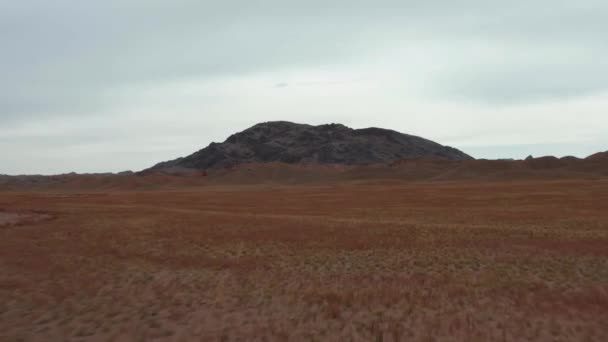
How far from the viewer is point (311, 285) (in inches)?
553

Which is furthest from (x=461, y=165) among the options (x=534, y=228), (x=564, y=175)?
(x=534, y=228)

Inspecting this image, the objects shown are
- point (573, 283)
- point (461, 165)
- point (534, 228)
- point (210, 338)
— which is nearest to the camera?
point (210, 338)

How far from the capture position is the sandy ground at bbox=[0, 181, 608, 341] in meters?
10.2

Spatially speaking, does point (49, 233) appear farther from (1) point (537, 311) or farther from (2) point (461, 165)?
(2) point (461, 165)

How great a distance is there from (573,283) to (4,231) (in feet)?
94.6

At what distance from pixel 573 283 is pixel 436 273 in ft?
12.2

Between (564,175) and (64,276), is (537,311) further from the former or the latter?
(564,175)

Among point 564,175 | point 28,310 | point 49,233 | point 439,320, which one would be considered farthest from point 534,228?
point 564,175

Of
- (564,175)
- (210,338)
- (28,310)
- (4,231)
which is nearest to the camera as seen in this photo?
(210,338)

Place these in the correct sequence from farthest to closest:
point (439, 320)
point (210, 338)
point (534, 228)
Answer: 1. point (534, 228)
2. point (439, 320)
3. point (210, 338)

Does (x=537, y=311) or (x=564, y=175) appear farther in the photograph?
(x=564, y=175)

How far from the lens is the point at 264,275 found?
15.4 meters

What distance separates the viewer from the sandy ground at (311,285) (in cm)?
1018

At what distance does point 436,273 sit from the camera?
599 inches
